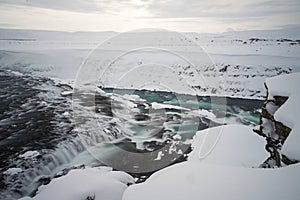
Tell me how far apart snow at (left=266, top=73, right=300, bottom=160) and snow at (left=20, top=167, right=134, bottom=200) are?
4.98 meters

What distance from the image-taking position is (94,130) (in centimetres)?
1341

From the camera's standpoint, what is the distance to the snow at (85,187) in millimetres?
6738

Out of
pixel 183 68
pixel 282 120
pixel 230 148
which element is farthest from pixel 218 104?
pixel 282 120

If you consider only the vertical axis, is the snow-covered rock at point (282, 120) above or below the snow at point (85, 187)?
above

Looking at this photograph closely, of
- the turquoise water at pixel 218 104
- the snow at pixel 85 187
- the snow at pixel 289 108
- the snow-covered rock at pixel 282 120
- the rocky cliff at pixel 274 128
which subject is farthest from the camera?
the turquoise water at pixel 218 104

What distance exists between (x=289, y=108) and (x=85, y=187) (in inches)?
251

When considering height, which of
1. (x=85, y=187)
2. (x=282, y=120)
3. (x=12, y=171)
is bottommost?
(x=12, y=171)

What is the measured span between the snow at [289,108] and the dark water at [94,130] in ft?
18.6

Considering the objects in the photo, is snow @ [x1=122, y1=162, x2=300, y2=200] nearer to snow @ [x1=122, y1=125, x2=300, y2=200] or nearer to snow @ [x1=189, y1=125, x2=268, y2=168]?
snow @ [x1=122, y1=125, x2=300, y2=200]

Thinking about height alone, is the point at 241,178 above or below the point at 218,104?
above

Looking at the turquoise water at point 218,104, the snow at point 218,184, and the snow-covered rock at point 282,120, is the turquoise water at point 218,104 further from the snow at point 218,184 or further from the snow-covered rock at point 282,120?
the snow at point 218,184

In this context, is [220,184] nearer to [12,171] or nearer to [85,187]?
[85,187]

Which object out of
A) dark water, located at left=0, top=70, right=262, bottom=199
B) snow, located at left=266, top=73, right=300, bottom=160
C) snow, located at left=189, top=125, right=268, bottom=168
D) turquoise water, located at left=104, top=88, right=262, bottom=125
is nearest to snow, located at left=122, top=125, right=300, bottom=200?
snow, located at left=266, top=73, right=300, bottom=160

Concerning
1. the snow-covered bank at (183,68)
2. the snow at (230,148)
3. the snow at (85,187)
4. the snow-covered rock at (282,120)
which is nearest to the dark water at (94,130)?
the snow at (85,187)
